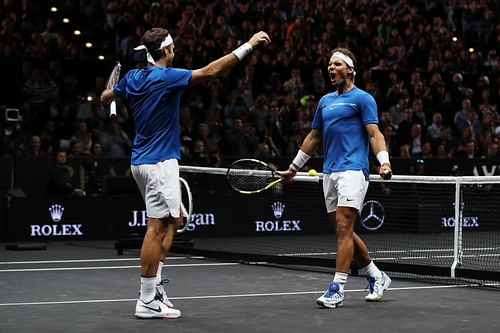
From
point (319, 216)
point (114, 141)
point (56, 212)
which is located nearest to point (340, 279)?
point (56, 212)

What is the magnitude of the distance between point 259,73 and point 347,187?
1252cm

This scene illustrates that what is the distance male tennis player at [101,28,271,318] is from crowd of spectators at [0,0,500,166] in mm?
7717

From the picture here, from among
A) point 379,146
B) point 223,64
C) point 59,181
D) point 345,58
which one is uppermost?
point 345,58

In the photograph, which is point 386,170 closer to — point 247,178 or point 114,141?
point 247,178

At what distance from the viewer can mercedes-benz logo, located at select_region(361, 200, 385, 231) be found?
17516 mm

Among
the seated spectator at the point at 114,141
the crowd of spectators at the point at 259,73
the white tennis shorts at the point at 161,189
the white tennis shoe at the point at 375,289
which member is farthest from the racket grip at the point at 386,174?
the seated spectator at the point at 114,141

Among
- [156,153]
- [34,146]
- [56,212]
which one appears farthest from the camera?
[34,146]

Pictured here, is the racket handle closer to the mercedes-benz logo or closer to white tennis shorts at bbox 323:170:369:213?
white tennis shorts at bbox 323:170:369:213

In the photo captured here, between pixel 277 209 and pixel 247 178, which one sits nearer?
pixel 247 178

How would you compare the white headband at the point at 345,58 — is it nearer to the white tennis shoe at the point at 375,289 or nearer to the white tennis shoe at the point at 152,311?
the white tennis shoe at the point at 375,289

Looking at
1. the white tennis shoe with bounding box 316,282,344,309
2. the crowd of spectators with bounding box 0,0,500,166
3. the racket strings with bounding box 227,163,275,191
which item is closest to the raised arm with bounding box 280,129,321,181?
the racket strings with bounding box 227,163,275,191

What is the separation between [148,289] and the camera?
8.01m

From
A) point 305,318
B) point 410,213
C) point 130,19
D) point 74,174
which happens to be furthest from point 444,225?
point 305,318

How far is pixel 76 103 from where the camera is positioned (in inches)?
719
